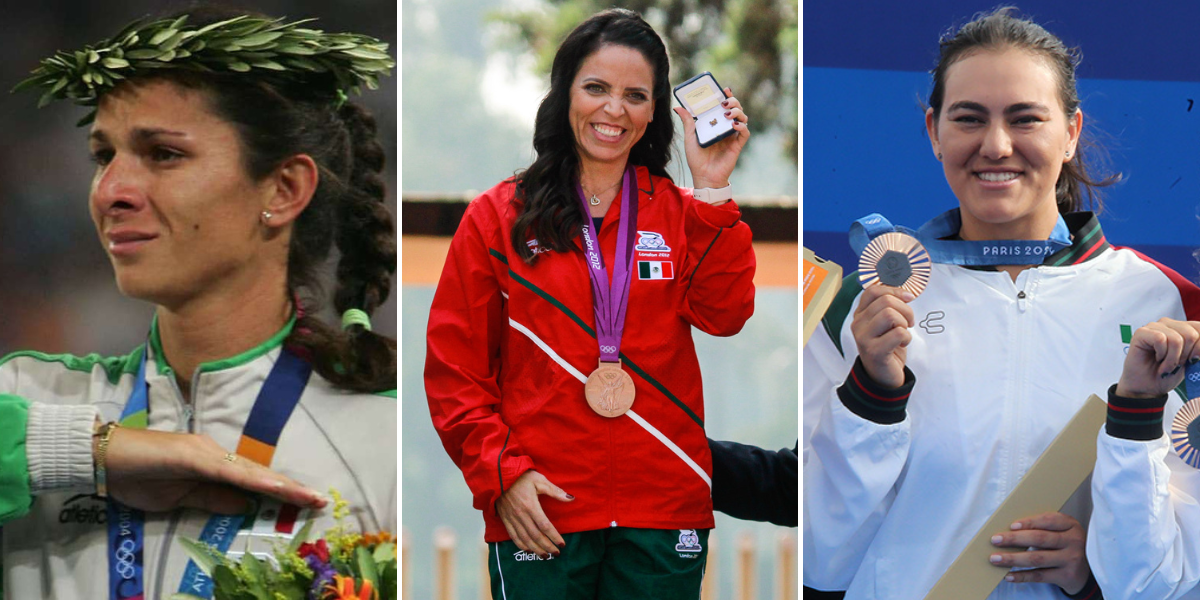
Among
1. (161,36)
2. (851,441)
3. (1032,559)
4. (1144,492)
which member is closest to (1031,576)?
(1032,559)

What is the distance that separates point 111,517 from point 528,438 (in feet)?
3.70

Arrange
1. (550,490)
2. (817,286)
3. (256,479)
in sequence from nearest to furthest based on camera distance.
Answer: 1. (550,490)
2. (256,479)
3. (817,286)

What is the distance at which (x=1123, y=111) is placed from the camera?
3664 millimetres

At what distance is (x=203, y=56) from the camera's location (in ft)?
11.6

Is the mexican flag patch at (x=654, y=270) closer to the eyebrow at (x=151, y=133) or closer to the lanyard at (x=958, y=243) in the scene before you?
the lanyard at (x=958, y=243)

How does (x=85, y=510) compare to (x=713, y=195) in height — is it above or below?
below

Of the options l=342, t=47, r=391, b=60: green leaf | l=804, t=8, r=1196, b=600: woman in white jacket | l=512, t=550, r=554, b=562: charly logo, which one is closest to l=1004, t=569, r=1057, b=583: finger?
l=804, t=8, r=1196, b=600: woman in white jacket

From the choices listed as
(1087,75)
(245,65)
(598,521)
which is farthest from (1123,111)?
(245,65)

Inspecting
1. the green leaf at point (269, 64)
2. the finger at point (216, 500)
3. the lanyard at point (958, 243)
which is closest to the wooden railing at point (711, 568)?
the finger at point (216, 500)

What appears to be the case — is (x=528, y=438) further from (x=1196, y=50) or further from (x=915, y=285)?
(x=1196, y=50)

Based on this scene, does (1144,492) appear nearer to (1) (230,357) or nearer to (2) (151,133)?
(1) (230,357)

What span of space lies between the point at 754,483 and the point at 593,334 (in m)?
0.72

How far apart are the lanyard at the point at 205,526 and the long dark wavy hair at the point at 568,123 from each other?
0.80 metres

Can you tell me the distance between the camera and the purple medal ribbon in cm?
336
